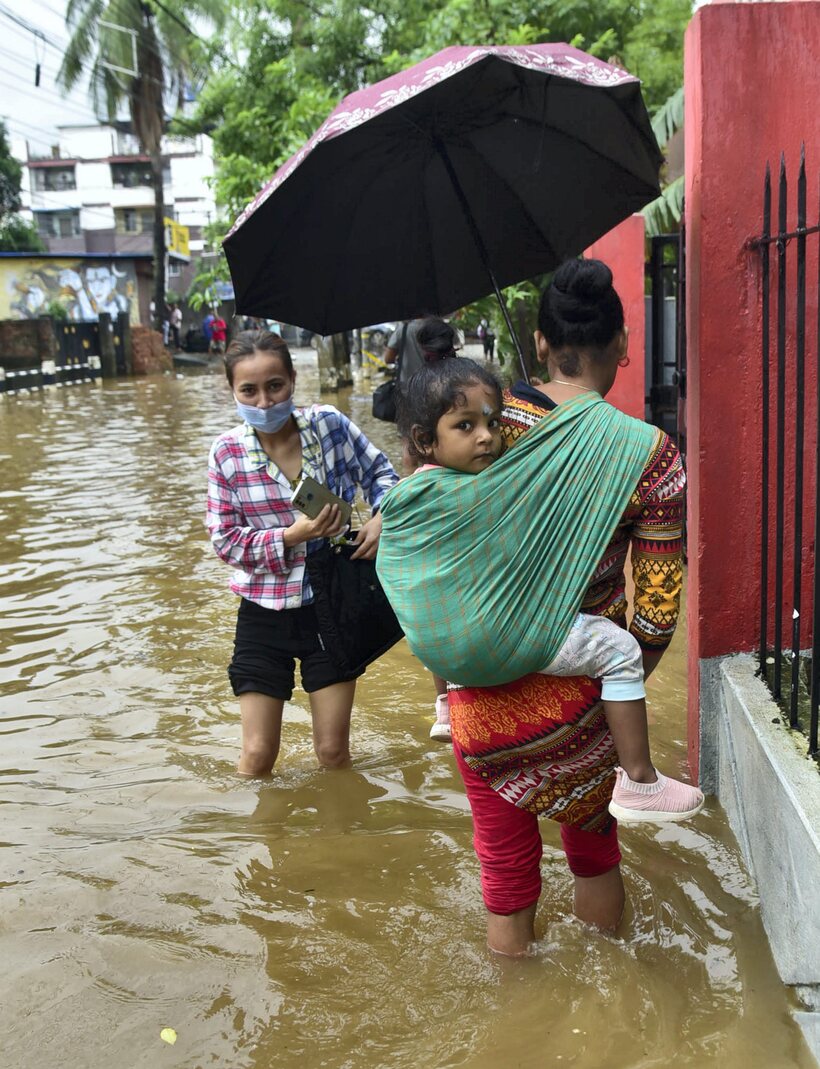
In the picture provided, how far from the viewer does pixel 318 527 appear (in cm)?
353

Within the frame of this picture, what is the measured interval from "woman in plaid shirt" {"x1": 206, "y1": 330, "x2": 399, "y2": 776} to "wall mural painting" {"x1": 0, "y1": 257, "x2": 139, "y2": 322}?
95.4 feet

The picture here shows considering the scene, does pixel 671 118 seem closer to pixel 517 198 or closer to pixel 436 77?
pixel 517 198

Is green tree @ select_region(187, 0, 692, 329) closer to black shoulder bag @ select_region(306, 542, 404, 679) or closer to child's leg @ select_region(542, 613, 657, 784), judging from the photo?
black shoulder bag @ select_region(306, 542, 404, 679)

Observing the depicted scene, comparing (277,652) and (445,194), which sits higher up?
(445,194)

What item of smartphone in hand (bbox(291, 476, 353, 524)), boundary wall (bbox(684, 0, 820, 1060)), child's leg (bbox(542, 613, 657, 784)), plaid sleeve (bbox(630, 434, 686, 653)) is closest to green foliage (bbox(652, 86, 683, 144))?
boundary wall (bbox(684, 0, 820, 1060))

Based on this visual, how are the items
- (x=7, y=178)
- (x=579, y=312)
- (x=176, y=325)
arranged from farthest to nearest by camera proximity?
1. (x=7, y=178)
2. (x=176, y=325)
3. (x=579, y=312)

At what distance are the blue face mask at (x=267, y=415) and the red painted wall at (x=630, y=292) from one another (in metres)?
5.16

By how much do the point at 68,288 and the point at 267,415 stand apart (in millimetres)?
33659

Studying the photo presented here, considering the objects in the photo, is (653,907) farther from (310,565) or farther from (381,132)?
(381,132)

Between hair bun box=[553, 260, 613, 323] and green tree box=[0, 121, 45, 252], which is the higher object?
green tree box=[0, 121, 45, 252]

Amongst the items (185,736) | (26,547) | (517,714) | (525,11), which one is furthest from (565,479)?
(525,11)

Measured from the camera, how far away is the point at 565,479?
229 cm

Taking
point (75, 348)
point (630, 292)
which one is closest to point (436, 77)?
point (630, 292)

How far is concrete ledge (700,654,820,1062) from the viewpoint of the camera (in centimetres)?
244
